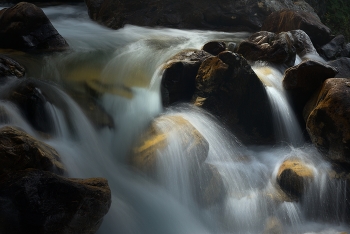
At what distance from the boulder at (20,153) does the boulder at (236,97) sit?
2.72 meters

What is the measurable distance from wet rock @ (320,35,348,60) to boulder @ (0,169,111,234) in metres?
7.47

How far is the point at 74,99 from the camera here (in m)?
5.64

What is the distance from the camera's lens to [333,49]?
31.4 ft

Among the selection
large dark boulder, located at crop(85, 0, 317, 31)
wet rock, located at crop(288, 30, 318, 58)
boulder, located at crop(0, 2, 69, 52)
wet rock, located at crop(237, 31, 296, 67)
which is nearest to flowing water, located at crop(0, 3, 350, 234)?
boulder, located at crop(0, 2, 69, 52)

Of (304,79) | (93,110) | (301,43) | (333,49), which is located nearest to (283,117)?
(304,79)

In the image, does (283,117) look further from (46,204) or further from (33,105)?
(46,204)

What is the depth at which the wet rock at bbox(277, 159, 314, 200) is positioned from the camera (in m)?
5.04

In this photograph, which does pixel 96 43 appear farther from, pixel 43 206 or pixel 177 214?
pixel 43 206

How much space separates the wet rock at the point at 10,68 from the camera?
547 centimetres

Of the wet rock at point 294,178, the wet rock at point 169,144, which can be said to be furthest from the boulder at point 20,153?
the wet rock at point 294,178

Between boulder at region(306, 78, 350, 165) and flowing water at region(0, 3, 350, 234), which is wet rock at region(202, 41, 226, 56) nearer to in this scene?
flowing water at region(0, 3, 350, 234)

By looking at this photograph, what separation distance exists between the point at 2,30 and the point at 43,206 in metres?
4.63

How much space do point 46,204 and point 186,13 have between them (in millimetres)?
8236

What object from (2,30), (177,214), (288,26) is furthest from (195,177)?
(288,26)
